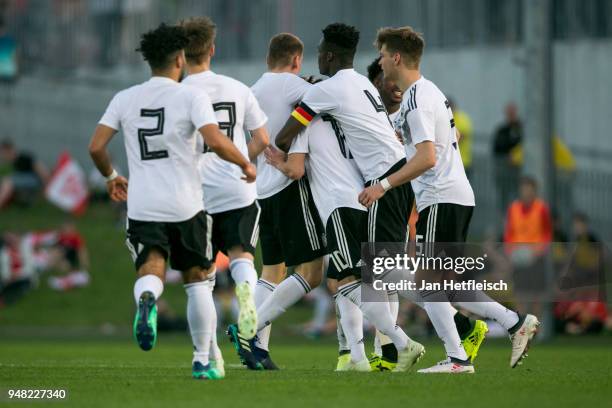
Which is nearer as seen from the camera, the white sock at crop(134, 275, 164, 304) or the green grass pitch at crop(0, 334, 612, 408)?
the green grass pitch at crop(0, 334, 612, 408)

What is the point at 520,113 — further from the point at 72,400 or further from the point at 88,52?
the point at 72,400

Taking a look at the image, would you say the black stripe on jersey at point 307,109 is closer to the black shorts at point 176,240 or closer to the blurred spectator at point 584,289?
the black shorts at point 176,240

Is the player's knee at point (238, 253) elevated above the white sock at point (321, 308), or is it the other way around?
the player's knee at point (238, 253)

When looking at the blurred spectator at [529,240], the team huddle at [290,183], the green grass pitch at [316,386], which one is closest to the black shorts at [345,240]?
the team huddle at [290,183]

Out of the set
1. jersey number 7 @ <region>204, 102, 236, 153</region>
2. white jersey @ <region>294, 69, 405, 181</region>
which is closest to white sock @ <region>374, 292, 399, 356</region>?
white jersey @ <region>294, 69, 405, 181</region>

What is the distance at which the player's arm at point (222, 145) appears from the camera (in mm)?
9734

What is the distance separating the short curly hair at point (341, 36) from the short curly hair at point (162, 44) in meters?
1.82

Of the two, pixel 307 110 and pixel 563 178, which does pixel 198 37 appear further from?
pixel 563 178

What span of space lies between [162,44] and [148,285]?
1.68 m

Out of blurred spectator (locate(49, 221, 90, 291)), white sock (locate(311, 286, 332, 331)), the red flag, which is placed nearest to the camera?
white sock (locate(311, 286, 332, 331))

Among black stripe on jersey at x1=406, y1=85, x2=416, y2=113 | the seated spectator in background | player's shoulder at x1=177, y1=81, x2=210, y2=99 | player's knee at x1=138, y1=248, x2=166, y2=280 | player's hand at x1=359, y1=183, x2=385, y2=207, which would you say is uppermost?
player's shoulder at x1=177, y1=81, x2=210, y2=99

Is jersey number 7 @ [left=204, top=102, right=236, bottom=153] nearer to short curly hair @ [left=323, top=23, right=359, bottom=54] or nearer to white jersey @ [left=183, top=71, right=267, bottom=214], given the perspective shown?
white jersey @ [left=183, top=71, right=267, bottom=214]

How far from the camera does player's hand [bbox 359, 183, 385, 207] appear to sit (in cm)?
1087

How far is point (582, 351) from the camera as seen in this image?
1709 centimetres
